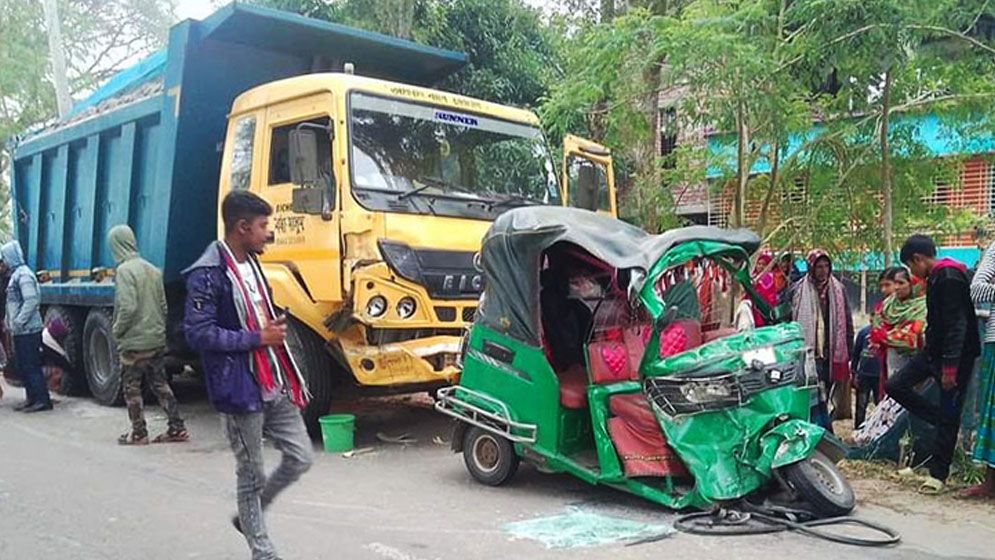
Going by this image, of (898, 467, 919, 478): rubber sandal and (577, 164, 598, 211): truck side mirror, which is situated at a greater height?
(577, 164, 598, 211): truck side mirror

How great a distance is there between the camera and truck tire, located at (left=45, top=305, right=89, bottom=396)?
9461 millimetres

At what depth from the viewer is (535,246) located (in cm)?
529

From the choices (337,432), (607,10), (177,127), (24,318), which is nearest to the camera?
(337,432)

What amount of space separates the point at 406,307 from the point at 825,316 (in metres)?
3.34

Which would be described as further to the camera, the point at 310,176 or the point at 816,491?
the point at 310,176

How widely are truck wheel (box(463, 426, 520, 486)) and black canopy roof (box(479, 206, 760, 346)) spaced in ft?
2.33

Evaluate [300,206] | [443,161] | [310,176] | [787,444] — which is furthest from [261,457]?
[443,161]

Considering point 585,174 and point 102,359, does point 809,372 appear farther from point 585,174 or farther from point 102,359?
point 102,359

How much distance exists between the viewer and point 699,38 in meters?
6.45

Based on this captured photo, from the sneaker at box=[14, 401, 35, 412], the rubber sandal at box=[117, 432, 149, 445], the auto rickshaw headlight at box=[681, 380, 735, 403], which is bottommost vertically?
the rubber sandal at box=[117, 432, 149, 445]

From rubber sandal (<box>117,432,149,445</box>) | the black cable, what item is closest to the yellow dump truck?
rubber sandal (<box>117,432,149,445</box>)

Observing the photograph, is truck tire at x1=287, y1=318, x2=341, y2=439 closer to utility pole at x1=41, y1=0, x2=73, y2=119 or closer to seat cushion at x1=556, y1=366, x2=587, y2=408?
seat cushion at x1=556, y1=366, x2=587, y2=408

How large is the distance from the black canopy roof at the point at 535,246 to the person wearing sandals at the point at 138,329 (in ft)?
10.1

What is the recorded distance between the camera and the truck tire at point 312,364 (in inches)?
261
